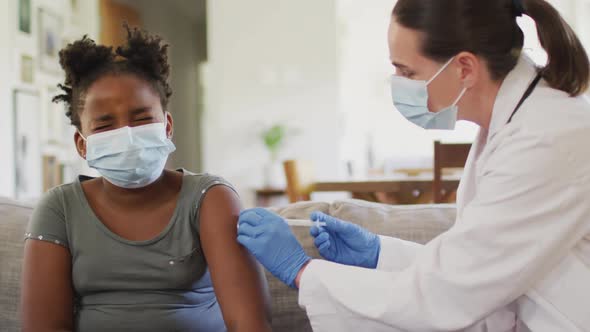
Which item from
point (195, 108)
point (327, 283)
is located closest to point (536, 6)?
point (327, 283)

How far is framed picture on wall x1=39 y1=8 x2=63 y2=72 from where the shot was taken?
15.7 ft

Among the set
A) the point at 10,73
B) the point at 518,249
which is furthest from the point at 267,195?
the point at 518,249

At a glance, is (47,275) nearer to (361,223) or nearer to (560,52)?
(361,223)

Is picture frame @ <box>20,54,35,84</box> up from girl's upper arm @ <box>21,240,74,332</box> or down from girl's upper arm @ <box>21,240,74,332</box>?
up

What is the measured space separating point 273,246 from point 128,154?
33 cm

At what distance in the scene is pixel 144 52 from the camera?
127 cm

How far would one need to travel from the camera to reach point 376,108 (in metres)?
6.62

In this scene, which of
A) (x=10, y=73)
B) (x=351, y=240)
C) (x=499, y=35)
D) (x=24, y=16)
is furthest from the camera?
(x=24, y=16)

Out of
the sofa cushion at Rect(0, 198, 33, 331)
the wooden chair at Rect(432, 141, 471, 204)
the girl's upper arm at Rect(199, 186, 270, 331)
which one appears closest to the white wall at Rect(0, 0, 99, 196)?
the wooden chair at Rect(432, 141, 471, 204)

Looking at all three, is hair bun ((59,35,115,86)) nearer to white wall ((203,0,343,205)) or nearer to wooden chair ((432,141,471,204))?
wooden chair ((432,141,471,204))

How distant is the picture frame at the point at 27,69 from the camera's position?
4.50m

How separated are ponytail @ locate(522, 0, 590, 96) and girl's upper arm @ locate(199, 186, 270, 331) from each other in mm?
588

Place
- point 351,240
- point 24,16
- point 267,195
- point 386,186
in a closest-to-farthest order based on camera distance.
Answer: point 351,240
point 386,186
point 24,16
point 267,195

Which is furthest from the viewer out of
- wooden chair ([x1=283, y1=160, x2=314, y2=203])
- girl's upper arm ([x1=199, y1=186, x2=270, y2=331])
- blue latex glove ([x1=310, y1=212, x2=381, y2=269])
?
wooden chair ([x1=283, y1=160, x2=314, y2=203])
